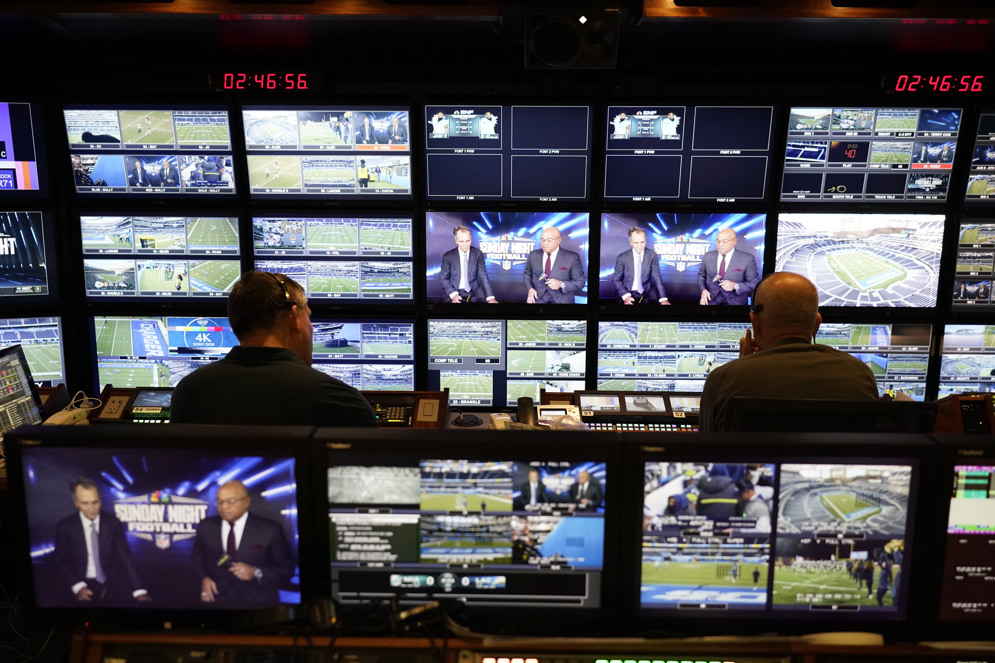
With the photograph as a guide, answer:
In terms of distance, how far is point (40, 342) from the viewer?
3.73 meters

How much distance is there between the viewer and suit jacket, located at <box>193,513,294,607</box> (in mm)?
1253

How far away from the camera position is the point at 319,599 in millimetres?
1259

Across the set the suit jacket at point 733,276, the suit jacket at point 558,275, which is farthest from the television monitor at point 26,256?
the suit jacket at point 733,276

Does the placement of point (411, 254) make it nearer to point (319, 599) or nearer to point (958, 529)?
point (319, 599)

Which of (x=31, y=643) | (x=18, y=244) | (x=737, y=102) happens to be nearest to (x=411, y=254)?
(x=737, y=102)

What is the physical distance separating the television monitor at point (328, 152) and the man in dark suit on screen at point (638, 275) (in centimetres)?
114

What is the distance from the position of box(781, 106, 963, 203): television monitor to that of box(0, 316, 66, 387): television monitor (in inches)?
152

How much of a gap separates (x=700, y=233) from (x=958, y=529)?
2.48 meters

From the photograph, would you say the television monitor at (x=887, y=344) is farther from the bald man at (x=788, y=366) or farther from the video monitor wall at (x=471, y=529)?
the video monitor wall at (x=471, y=529)

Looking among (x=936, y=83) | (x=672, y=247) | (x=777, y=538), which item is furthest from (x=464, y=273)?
(x=777, y=538)

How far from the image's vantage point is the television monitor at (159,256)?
144 inches

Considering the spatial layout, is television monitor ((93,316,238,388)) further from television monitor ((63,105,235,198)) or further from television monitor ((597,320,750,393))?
television monitor ((597,320,750,393))

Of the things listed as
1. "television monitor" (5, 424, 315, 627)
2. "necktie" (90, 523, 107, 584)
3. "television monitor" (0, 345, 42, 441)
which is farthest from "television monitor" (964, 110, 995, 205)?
"television monitor" (0, 345, 42, 441)

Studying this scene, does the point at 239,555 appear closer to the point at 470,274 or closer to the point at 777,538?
the point at 777,538
